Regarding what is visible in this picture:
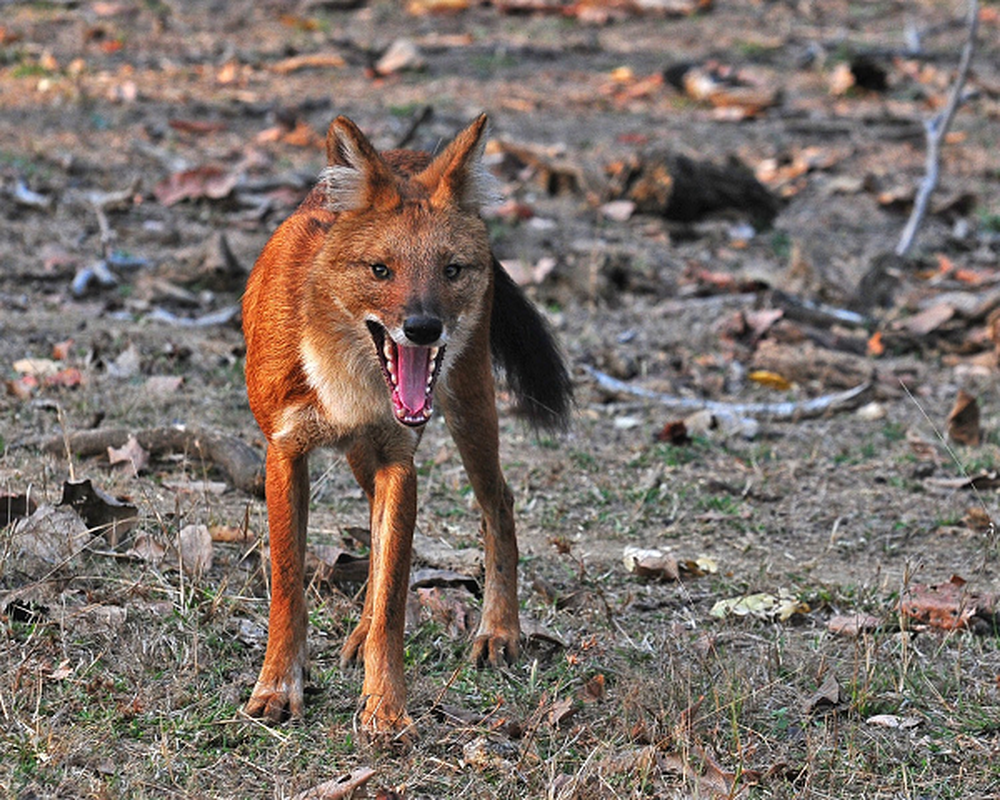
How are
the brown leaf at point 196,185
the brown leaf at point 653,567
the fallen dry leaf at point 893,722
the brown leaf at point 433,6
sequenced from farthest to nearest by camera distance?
the brown leaf at point 433,6 < the brown leaf at point 196,185 < the brown leaf at point 653,567 < the fallen dry leaf at point 893,722

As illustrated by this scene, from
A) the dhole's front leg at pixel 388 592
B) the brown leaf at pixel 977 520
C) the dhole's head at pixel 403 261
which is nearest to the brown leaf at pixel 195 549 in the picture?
the dhole's front leg at pixel 388 592

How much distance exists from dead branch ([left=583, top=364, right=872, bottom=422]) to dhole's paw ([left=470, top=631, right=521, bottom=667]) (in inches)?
97.9

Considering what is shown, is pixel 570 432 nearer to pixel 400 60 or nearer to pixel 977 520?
pixel 977 520

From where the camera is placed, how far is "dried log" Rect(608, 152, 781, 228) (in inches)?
352

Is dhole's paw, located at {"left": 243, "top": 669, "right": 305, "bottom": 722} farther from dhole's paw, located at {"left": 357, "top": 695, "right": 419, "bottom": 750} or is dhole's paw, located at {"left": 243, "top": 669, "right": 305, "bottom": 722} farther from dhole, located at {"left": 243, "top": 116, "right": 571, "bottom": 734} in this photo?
dhole's paw, located at {"left": 357, "top": 695, "right": 419, "bottom": 750}

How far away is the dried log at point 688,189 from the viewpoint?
29.4 feet

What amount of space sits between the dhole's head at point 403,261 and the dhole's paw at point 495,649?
3.07 feet

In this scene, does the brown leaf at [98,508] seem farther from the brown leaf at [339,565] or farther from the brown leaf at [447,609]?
the brown leaf at [447,609]

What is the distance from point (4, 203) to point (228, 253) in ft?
6.03

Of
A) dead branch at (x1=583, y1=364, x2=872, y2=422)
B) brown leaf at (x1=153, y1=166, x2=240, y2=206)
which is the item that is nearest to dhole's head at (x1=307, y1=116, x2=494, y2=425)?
dead branch at (x1=583, y1=364, x2=872, y2=422)

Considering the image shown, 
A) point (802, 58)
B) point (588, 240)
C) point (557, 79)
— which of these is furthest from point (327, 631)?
point (802, 58)

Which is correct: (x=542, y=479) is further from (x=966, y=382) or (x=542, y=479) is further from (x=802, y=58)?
(x=802, y=58)

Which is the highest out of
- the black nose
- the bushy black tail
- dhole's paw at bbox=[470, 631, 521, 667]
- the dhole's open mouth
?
the black nose

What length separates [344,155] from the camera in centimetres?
355
